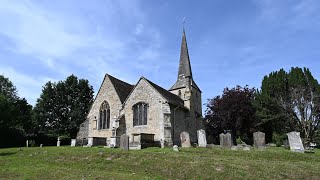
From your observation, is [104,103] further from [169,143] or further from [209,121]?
[209,121]

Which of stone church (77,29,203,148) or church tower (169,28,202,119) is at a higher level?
church tower (169,28,202,119)

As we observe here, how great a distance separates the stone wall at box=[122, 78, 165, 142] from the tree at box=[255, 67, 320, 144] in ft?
50.5

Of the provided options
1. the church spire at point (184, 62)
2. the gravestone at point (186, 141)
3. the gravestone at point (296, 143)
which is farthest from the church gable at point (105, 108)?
the gravestone at point (296, 143)

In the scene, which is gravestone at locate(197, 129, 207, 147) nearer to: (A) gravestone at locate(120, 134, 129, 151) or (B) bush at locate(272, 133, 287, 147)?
(A) gravestone at locate(120, 134, 129, 151)

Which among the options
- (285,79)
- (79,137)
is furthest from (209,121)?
(79,137)

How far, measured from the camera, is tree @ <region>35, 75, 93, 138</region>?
4384cm

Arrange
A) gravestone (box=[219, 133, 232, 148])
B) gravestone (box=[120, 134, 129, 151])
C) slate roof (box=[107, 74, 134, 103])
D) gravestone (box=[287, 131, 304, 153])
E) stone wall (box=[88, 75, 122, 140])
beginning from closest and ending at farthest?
gravestone (box=[287, 131, 304, 153]) → gravestone (box=[120, 134, 129, 151]) → gravestone (box=[219, 133, 232, 148]) → stone wall (box=[88, 75, 122, 140]) → slate roof (box=[107, 74, 134, 103])

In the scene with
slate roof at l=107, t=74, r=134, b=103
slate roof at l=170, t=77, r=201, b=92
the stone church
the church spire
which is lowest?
the stone church

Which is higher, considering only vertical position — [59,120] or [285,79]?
Answer: [285,79]

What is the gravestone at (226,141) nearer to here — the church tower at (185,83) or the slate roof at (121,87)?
the church tower at (185,83)

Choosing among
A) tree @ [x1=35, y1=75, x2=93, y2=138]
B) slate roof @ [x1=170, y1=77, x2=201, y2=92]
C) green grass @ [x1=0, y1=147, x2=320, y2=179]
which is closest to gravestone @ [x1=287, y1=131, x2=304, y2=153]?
green grass @ [x1=0, y1=147, x2=320, y2=179]

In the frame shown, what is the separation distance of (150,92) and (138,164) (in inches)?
573

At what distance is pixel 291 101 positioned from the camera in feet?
111

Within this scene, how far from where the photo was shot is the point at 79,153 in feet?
61.1
